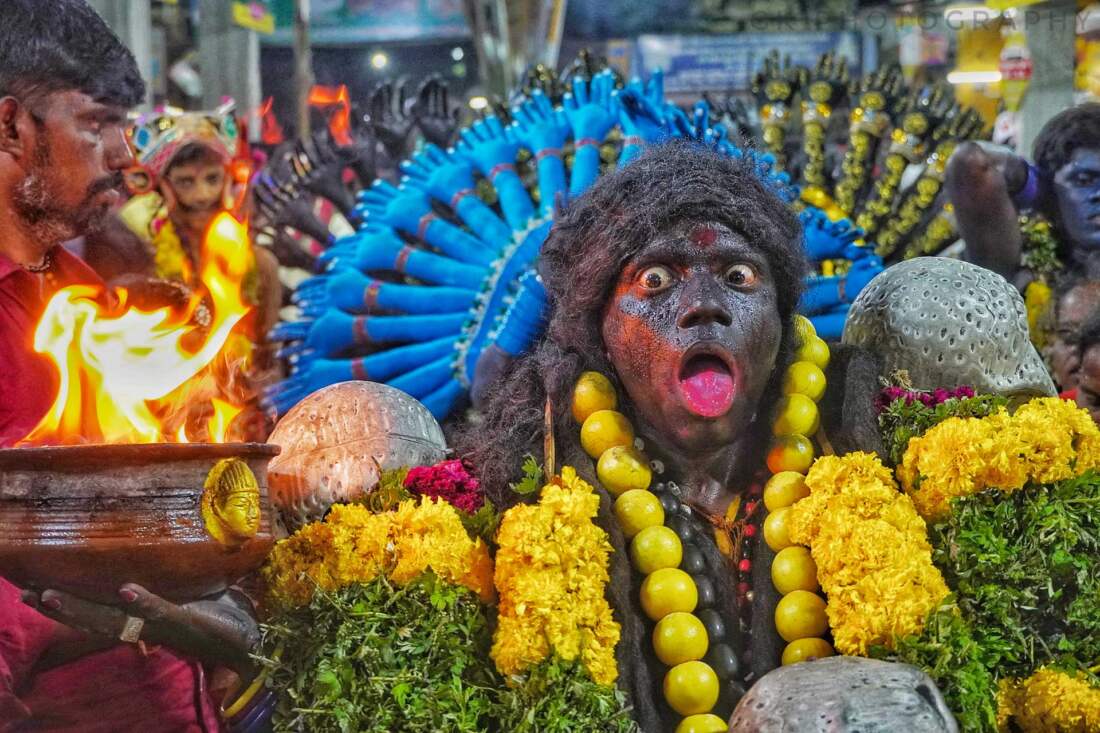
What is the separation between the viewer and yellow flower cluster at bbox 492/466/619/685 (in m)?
2.66

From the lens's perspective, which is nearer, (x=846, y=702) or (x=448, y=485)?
(x=846, y=702)

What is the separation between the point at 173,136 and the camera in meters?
7.03

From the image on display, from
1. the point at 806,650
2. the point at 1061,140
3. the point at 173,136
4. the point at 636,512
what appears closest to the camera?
the point at 806,650

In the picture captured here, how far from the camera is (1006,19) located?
15.6 metres

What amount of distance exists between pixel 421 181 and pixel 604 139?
2.61 ft

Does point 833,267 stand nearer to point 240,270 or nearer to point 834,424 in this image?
point 834,424

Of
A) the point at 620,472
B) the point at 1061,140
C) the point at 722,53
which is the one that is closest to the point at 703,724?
the point at 620,472

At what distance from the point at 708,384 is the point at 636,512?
34 centimetres

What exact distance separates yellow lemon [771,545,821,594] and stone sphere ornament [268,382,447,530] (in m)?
0.87

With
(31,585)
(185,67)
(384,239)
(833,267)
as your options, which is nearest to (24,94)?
(31,585)

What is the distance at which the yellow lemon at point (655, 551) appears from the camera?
293 centimetres

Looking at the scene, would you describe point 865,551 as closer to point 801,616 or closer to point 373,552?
Answer: point 801,616

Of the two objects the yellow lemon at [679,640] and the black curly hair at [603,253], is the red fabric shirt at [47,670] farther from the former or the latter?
the yellow lemon at [679,640]

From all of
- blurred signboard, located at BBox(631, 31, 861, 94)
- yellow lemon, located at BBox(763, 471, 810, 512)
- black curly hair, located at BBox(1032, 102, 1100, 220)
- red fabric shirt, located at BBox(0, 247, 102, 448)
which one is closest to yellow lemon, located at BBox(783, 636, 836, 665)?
yellow lemon, located at BBox(763, 471, 810, 512)
